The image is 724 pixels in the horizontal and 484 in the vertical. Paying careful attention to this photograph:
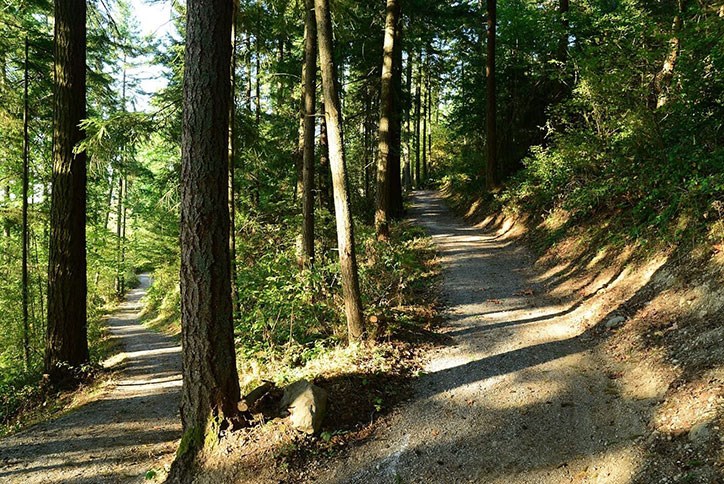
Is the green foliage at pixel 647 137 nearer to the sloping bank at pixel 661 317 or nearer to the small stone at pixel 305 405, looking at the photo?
the sloping bank at pixel 661 317

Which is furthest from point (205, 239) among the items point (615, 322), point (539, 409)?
point (615, 322)

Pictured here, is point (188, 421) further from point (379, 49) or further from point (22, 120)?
point (379, 49)

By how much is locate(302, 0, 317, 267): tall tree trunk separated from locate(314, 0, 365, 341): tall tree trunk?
240 centimetres

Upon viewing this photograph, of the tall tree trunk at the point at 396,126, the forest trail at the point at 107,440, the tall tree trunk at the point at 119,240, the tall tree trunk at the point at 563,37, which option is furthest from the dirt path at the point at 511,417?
the tall tree trunk at the point at 119,240

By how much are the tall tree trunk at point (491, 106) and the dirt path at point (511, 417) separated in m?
10.9

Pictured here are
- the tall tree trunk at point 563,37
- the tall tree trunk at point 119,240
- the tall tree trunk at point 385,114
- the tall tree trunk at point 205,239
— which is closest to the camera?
the tall tree trunk at point 205,239

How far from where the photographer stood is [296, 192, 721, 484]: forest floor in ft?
11.6

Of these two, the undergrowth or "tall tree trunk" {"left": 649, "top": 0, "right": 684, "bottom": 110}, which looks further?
"tall tree trunk" {"left": 649, "top": 0, "right": 684, "bottom": 110}

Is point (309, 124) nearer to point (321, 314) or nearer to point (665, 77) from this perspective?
point (321, 314)

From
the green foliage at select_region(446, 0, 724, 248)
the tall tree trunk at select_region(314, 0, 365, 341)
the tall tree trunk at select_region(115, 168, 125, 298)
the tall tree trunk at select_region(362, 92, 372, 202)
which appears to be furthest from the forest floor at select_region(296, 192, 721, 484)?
the tall tree trunk at select_region(115, 168, 125, 298)

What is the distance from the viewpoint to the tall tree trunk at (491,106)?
1581cm

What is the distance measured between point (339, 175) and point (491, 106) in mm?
12298

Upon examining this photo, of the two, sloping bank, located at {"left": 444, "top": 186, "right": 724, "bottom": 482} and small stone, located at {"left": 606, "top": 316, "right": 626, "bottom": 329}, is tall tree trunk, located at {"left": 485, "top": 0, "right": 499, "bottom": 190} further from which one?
small stone, located at {"left": 606, "top": 316, "right": 626, "bottom": 329}

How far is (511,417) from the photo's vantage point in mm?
4453
